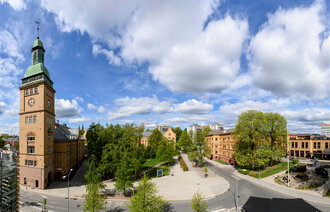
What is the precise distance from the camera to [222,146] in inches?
2662

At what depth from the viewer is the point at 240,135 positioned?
4250 centimetres

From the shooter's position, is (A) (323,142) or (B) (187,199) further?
(A) (323,142)

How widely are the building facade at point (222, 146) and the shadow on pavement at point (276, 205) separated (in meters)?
30.0

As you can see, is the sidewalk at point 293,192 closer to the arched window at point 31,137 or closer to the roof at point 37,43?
the arched window at point 31,137

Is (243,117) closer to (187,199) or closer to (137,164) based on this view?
(187,199)

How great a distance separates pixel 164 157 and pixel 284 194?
1285 inches

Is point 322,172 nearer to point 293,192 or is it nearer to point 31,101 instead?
point 293,192

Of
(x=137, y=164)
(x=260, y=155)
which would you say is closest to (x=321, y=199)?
(x=260, y=155)

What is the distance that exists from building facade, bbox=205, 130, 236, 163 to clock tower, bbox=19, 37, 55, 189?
4841cm

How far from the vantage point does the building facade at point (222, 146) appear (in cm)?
5972

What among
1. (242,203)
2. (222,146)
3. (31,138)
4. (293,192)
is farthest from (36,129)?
(222,146)

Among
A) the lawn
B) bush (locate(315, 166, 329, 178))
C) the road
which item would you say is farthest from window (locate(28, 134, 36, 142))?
bush (locate(315, 166, 329, 178))

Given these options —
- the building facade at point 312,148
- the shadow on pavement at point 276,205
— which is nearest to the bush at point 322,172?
the shadow on pavement at point 276,205

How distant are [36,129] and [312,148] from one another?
8612cm
